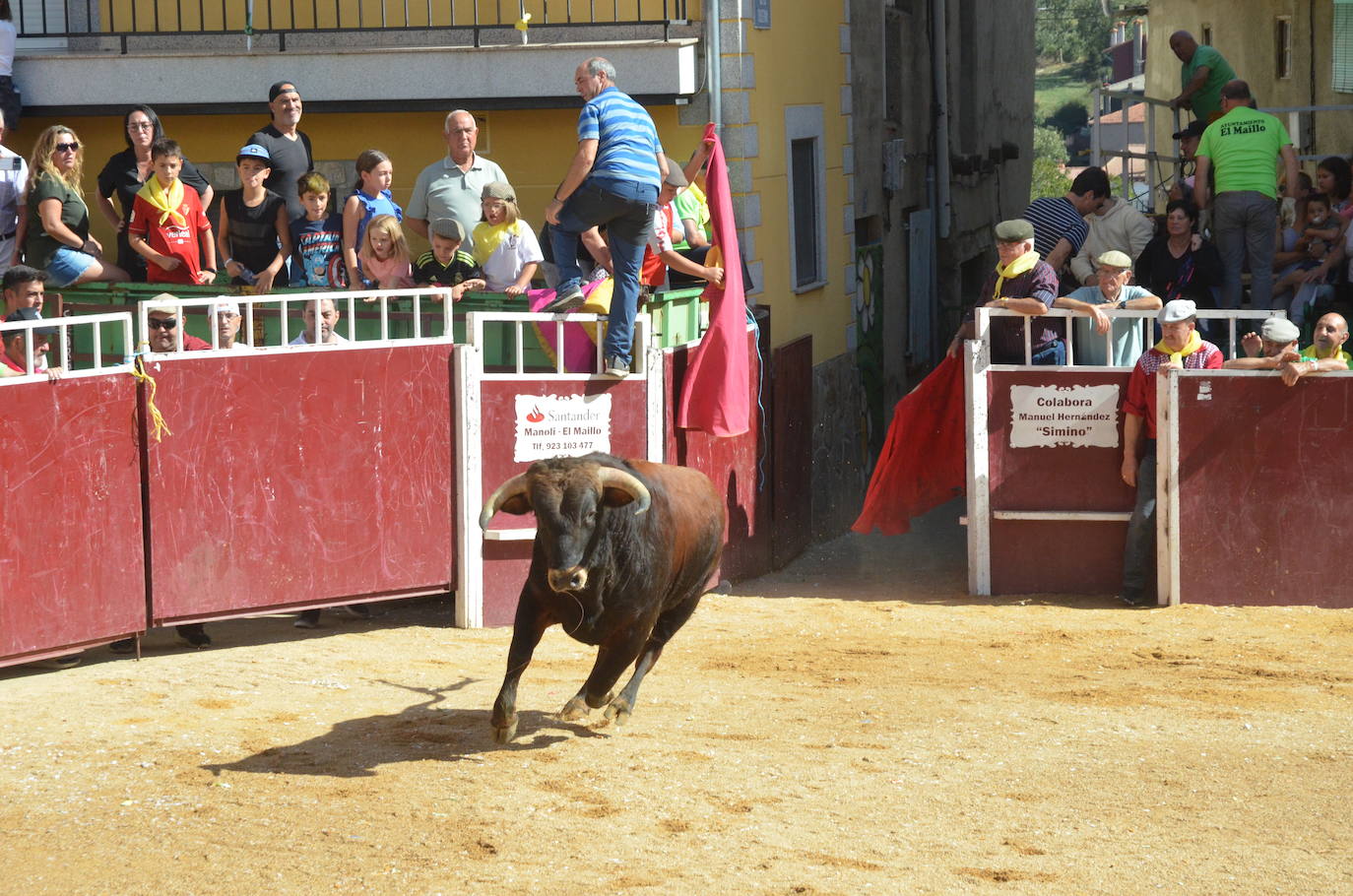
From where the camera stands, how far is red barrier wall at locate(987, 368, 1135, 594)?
12.8m

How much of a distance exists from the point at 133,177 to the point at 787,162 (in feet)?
18.4

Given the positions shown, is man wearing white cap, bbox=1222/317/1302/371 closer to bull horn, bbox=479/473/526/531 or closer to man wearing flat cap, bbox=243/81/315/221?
bull horn, bbox=479/473/526/531

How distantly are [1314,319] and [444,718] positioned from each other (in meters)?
8.19

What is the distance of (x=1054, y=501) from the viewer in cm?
1291

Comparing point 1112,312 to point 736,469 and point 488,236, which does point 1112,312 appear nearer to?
point 736,469

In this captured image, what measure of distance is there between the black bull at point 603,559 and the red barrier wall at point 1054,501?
4126 mm

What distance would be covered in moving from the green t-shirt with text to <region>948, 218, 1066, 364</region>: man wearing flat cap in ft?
8.28

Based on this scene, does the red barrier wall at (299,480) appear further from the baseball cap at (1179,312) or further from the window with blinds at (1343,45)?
the window with blinds at (1343,45)

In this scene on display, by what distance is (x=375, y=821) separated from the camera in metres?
7.47

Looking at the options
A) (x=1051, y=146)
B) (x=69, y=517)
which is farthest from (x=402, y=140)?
(x=1051, y=146)

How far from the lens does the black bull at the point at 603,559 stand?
811 centimetres

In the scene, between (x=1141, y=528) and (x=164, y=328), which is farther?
(x=1141, y=528)

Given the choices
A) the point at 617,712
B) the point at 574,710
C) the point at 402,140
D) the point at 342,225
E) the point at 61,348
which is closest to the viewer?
the point at 574,710

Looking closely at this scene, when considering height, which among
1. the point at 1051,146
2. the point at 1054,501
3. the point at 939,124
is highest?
the point at 1051,146
